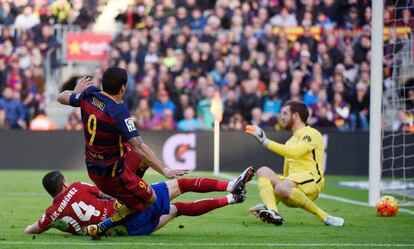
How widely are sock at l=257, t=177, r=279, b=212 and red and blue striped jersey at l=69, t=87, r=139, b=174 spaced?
2358mm

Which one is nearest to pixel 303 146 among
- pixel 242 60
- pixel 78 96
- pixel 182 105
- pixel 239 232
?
pixel 239 232

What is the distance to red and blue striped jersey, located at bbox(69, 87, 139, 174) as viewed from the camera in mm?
9172

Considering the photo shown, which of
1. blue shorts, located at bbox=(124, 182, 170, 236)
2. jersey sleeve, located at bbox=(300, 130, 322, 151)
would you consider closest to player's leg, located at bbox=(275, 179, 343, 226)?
jersey sleeve, located at bbox=(300, 130, 322, 151)

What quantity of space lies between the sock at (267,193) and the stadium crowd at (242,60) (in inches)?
439

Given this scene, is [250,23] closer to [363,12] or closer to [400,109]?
[363,12]

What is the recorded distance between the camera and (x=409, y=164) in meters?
20.2

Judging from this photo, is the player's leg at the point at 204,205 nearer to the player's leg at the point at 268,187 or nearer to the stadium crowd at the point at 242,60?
the player's leg at the point at 268,187

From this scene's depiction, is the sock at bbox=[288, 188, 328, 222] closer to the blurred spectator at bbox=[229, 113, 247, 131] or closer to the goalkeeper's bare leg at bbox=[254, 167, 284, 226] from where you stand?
Result: the goalkeeper's bare leg at bbox=[254, 167, 284, 226]

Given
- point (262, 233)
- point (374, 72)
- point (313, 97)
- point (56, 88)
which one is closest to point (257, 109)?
point (313, 97)

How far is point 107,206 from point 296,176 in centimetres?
254

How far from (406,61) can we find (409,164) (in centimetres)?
229

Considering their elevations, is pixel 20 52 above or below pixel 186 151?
above

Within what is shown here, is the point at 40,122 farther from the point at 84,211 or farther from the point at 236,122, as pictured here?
the point at 84,211

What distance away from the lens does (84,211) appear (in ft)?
32.9
